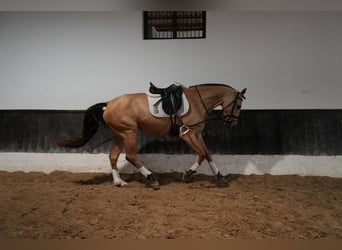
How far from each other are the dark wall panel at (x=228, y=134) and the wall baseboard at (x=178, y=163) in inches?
2.5

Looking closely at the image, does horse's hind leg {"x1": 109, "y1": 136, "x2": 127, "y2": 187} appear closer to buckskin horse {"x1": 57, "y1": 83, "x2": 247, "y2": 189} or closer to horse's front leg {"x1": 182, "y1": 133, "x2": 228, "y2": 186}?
buckskin horse {"x1": 57, "y1": 83, "x2": 247, "y2": 189}

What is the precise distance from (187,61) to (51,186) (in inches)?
77.1

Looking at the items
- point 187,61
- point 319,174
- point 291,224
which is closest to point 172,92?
point 187,61

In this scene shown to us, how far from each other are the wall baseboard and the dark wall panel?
6 centimetres

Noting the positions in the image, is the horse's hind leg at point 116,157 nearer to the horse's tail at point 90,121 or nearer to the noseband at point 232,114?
the horse's tail at point 90,121

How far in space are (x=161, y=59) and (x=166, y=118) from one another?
846 millimetres

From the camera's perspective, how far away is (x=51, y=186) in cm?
320

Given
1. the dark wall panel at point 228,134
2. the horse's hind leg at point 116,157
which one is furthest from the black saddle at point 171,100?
the dark wall panel at point 228,134

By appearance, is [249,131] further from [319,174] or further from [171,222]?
[171,222]

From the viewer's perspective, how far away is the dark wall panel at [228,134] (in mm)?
3646

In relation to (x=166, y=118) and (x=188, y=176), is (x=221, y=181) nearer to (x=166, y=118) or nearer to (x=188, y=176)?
(x=188, y=176)

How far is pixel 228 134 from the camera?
3.70 m

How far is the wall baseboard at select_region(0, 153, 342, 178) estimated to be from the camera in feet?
12.0

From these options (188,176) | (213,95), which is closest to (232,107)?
(213,95)
